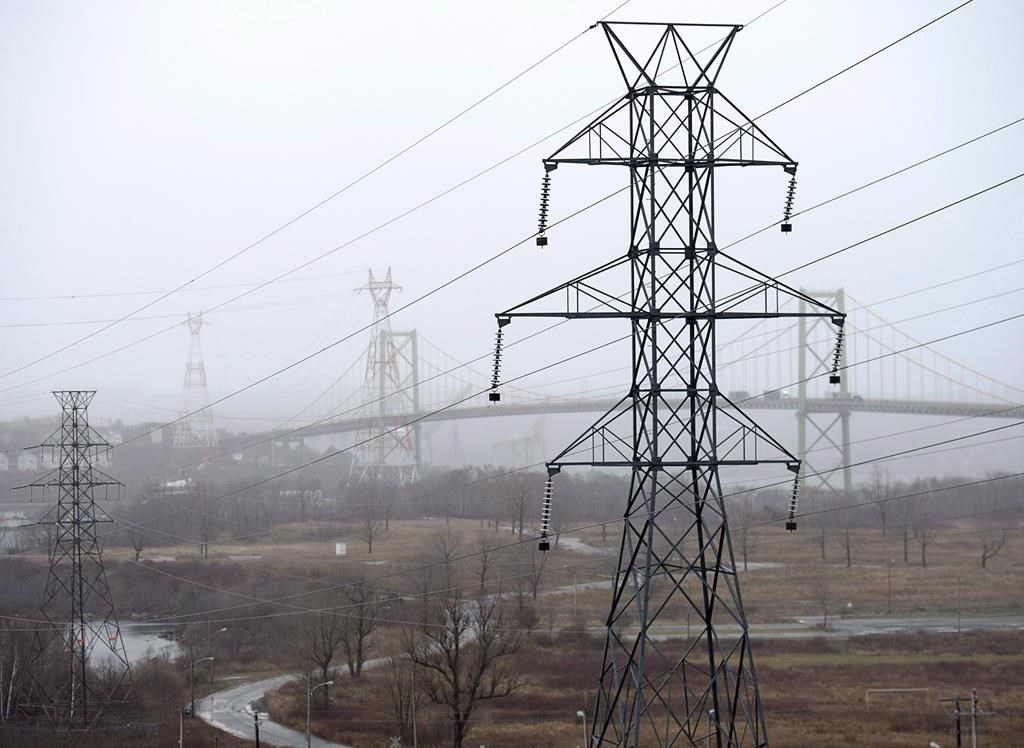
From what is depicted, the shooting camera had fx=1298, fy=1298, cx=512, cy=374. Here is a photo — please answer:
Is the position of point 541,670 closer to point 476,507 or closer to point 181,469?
point 476,507

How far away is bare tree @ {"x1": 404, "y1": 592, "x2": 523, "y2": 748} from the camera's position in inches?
996

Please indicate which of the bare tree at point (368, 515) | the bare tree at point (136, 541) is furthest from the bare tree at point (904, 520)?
the bare tree at point (136, 541)

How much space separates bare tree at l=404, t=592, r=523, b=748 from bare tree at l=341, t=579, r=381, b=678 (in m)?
1.16

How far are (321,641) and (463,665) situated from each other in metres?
4.59

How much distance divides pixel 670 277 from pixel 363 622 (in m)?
22.0

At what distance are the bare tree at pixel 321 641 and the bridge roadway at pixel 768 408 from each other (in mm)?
18926

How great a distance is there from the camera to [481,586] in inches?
1436

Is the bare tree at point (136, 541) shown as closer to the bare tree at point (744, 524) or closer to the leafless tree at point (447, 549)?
the leafless tree at point (447, 549)

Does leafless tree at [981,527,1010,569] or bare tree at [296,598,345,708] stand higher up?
leafless tree at [981,527,1010,569]

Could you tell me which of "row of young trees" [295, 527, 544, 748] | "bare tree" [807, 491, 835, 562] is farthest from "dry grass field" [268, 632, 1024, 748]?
"bare tree" [807, 491, 835, 562]

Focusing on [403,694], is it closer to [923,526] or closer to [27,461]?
[923,526]

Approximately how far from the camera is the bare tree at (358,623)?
29.5 meters

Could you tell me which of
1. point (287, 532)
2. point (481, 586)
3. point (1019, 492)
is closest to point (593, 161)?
point (481, 586)

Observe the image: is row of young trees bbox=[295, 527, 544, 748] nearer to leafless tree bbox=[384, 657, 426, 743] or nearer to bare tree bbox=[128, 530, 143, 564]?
leafless tree bbox=[384, 657, 426, 743]
